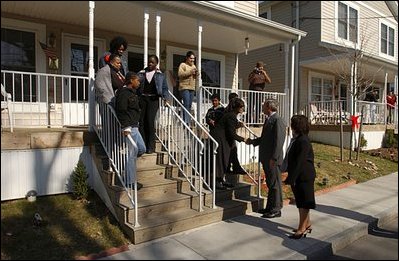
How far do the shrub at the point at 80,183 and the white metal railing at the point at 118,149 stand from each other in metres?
0.51

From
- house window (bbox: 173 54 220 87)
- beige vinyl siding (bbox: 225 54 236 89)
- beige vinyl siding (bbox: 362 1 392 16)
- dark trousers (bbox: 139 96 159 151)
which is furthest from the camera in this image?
beige vinyl siding (bbox: 362 1 392 16)

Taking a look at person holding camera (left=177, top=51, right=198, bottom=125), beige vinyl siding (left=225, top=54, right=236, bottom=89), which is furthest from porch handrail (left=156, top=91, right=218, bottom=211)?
beige vinyl siding (left=225, top=54, right=236, bottom=89)

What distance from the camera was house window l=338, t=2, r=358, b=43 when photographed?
1470 cm

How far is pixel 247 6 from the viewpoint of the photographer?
35.7 ft

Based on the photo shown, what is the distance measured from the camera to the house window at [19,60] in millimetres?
7273

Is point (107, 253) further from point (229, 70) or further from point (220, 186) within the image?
point (229, 70)

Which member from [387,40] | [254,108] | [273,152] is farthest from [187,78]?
[387,40]

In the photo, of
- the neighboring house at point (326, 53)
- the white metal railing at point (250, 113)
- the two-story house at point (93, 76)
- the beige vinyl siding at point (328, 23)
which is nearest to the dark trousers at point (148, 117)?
the two-story house at point (93, 76)

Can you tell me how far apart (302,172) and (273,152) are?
640 mm

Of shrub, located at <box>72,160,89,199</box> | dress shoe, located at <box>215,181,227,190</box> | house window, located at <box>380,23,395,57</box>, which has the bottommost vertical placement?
dress shoe, located at <box>215,181,227,190</box>

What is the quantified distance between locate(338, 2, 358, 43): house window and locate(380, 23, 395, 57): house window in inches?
119

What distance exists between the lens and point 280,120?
16.6ft

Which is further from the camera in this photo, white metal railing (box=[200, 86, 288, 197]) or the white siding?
white metal railing (box=[200, 86, 288, 197])

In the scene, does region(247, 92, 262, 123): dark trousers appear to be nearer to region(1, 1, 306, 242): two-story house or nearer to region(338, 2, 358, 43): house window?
region(1, 1, 306, 242): two-story house
